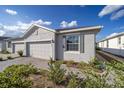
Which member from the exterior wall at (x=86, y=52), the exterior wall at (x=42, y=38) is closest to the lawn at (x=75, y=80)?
the exterior wall at (x=86, y=52)

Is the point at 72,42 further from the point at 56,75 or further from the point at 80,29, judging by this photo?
the point at 56,75

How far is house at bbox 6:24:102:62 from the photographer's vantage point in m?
11.2

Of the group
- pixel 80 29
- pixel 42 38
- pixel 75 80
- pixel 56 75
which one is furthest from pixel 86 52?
pixel 75 80

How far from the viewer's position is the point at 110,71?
16.5 ft

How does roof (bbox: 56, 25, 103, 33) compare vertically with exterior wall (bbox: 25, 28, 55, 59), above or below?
above

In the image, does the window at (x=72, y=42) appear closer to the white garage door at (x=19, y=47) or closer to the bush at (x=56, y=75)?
the bush at (x=56, y=75)

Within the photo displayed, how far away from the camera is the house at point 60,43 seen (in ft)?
36.7

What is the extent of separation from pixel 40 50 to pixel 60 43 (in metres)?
2.36

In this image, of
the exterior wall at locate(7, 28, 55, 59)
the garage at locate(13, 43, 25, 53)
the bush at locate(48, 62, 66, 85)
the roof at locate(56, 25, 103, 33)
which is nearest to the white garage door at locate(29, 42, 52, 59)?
the exterior wall at locate(7, 28, 55, 59)

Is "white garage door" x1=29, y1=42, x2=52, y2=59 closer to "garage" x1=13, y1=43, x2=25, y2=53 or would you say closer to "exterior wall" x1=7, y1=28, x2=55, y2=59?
"exterior wall" x1=7, y1=28, x2=55, y2=59

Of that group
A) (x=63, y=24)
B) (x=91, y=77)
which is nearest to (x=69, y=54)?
(x=63, y=24)

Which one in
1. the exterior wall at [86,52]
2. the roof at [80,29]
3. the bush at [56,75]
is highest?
the roof at [80,29]

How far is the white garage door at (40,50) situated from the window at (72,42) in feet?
5.67
